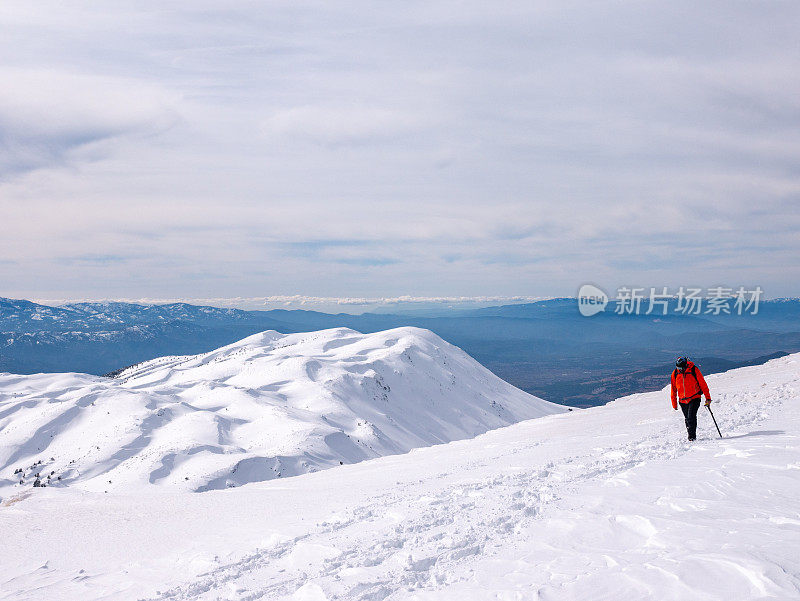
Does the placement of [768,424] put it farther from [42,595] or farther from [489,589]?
[42,595]

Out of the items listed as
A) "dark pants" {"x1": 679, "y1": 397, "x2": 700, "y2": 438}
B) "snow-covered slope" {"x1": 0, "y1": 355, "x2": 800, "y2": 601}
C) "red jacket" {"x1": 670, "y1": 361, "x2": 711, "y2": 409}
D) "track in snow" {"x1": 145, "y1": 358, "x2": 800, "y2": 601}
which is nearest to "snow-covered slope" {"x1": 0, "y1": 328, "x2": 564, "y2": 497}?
"snow-covered slope" {"x1": 0, "y1": 355, "x2": 800, "y2": 601}

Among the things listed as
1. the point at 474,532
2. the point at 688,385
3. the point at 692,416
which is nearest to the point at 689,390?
the point at 688,385

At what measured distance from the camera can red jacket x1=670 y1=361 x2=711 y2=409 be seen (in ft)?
45.6

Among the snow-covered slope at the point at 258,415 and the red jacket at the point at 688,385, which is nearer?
the red jacket at the point at 688,385

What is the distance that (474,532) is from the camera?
25.1ft

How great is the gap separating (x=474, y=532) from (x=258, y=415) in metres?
59.9

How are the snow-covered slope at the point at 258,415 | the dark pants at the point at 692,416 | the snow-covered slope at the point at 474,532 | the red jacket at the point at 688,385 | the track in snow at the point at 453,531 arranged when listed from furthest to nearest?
the snow-covered slope at the point at 258,415
the red jacket at the point at 688,385
the dark pants at the point at 692,416
the track in snow at the point at 453,531
the snow-covered slope at the point at 474,532

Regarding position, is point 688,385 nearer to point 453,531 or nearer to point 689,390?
point 689,390

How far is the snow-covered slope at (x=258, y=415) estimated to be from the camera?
153 feet

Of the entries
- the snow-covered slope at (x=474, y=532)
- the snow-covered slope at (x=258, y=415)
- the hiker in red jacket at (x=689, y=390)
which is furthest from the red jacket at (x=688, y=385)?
the snow-covered slope at (x=258, y=415)

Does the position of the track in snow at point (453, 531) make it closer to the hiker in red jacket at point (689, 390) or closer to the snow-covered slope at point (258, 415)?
the hiker in red jacket at point (689, 390)

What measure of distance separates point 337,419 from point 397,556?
200ft

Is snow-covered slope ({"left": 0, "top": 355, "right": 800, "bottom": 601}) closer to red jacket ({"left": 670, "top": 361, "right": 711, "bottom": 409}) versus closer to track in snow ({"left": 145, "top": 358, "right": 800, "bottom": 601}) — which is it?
track in snow ({"left": 145, "top": 358, "right": 800, "bottom": 601})

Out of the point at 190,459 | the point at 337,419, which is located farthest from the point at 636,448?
the point at 337,419
